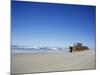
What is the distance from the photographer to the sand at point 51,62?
236 centimetres

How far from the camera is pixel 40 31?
2.43 m

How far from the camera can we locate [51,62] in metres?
2.46

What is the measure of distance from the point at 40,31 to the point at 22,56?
0.37 metres

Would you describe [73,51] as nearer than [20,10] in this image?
No

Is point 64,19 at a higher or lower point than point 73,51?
higher

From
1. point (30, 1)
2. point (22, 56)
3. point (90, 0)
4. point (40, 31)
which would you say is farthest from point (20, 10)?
point (90, 0)

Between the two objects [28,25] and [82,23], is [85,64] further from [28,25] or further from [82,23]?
[28,25]

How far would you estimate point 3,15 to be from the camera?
7.54 ft

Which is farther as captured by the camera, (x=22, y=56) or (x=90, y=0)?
(x=90, y=0)

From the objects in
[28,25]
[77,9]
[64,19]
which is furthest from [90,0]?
[28,25]

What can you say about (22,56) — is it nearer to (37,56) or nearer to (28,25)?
(37,56)

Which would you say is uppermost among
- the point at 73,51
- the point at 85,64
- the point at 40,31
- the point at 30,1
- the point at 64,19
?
the point at 30,1

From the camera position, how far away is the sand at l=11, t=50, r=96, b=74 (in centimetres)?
236

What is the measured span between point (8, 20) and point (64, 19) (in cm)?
69
